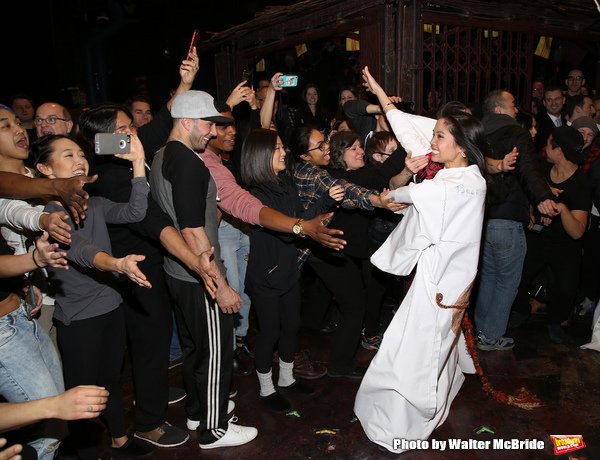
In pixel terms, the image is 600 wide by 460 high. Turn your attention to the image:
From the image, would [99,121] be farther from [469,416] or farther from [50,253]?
[469,416]

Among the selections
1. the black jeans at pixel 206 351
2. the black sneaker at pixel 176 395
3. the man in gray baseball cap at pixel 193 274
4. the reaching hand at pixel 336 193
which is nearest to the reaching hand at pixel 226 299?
the man in gray baseball cap at pixel 193 274

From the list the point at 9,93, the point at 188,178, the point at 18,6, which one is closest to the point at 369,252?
the point at 188,178

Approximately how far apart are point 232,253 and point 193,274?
1.15m

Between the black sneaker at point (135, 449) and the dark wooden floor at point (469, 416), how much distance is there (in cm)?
5

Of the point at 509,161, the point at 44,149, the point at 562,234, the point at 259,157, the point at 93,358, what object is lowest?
the point at 93,358

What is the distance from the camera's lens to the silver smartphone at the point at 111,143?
221 cm

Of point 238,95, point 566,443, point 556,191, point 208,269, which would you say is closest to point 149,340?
point 208,269

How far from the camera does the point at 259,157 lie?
2.94m

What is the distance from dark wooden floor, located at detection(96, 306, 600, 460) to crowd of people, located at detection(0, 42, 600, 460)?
0.30 feet

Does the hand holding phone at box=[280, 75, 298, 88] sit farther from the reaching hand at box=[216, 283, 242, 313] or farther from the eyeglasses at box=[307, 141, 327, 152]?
the reaching hand at box=[216, 283, 242, 313]

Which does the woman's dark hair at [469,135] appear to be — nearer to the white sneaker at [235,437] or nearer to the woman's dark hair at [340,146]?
the woman's dark hair at [340,146]

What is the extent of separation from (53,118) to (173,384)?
6.65 feet

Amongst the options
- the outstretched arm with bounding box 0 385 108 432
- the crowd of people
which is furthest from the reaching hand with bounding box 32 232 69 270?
the outstretched arm with bounding box 0 385 108 432

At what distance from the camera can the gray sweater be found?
236cm
